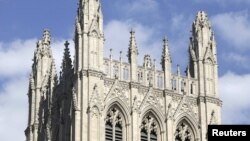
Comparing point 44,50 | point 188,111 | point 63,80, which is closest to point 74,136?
point 63,80

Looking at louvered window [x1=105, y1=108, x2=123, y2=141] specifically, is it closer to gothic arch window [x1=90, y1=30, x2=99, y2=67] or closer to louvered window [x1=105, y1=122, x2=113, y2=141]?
louvered window [x1=105, y1=122, x2=113, y2=141]

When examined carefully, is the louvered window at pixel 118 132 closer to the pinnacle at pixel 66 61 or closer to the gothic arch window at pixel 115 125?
the gothic arch window at pixel 115 125

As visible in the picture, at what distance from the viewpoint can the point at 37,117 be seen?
1884 inches

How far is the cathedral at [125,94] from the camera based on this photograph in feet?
129

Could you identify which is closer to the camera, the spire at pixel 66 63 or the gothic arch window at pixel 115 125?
the gothic arch window at pixel 115 125

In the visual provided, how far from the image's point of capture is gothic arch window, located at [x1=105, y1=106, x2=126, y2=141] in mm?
39719

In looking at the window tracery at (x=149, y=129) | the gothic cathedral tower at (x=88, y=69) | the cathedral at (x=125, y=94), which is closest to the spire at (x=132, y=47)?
the cathedral at (x=125, y=94)

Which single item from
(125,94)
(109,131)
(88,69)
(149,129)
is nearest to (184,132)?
(149,129)

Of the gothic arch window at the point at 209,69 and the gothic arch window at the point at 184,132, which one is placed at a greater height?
the gothic arch window at the point at 209,69

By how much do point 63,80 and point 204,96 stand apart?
30.3ft

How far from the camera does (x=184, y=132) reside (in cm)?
4250

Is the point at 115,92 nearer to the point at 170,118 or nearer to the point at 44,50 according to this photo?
the point at 170,118

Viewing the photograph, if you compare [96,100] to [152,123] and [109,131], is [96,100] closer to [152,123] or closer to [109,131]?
[109,131]

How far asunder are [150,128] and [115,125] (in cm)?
252
